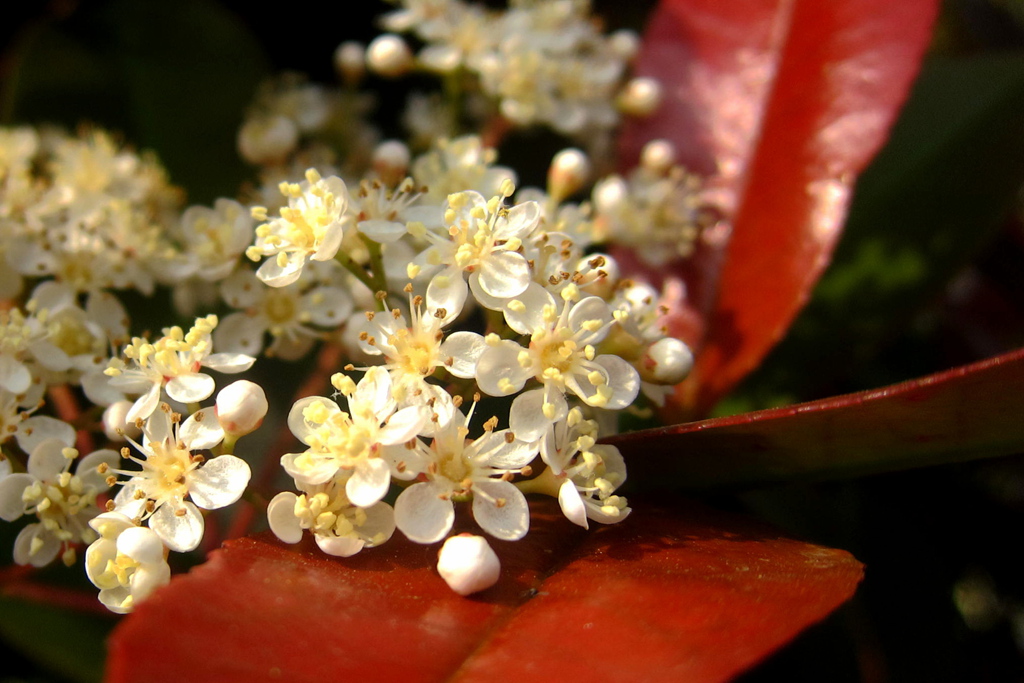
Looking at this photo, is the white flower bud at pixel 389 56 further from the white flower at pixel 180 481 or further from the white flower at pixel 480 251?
the white flower at pixel 180 481

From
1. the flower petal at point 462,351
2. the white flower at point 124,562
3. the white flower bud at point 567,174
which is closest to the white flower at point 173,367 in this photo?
the white flower at point 124,562

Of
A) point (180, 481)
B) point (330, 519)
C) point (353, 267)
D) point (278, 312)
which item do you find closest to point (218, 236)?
point (278, 312)

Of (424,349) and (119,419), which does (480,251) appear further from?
(119,419)

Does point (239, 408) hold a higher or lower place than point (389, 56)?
lower

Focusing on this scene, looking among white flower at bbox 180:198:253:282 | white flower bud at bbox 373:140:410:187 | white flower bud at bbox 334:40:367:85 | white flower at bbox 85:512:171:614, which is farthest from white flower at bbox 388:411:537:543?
white flower bud at bbox 334:40:367:85

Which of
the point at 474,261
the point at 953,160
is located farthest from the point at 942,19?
the point at 474,261

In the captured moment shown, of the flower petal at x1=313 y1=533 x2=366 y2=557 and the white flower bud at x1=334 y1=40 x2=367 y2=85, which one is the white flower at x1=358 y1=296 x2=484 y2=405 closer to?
the flower petal at x1=313 y1=533 x2=366 y2=557
